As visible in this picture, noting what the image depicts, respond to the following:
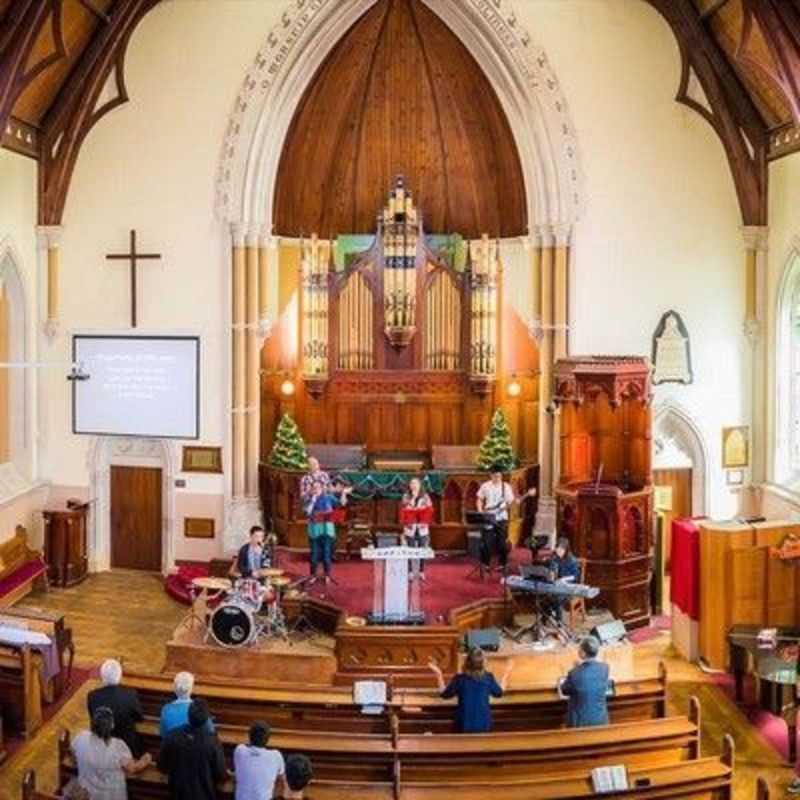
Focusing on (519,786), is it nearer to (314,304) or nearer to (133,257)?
(314,304)

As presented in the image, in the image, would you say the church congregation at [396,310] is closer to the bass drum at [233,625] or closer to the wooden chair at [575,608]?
the wooden chair at [575,608]

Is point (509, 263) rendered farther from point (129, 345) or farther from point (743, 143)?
point (129, 345)

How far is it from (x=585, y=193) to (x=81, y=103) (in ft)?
26.1

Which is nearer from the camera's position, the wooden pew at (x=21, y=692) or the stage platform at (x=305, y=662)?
the wooden pew at (x=21, y=692)

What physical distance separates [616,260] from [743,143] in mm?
2607

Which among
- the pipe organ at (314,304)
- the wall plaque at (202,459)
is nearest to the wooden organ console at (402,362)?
the pipe organ at (314,304)

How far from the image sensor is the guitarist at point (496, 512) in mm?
15508

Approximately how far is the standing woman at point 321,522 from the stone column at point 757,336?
6946 mm

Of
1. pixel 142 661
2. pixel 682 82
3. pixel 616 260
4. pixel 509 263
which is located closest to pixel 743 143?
pixel 682 82

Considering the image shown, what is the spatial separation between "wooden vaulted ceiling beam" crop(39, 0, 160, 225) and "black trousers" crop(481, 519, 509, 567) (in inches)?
336

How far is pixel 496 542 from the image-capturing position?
15.9 m

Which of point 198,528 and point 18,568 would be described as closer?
point 18,568

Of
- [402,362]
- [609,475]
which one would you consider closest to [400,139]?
[402,362]

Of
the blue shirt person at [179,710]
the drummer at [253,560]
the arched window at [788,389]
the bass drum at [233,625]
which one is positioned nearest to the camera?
the blue shirt person at [179,710]
